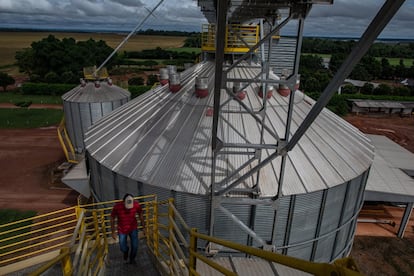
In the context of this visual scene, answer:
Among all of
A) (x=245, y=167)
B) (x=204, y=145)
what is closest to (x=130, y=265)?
(x=245, y=167)

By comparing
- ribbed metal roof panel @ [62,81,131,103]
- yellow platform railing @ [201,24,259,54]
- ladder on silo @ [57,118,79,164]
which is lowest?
ladder on silo @ [57,118,79,164]

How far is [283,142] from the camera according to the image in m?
8.59

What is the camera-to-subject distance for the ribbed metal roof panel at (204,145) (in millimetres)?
11062

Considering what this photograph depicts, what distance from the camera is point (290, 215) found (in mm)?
10891

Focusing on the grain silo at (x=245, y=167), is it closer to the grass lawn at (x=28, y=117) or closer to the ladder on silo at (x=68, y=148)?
the ladder on silo at (x=68, y=148)

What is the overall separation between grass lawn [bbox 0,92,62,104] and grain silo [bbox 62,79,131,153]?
2948 cm

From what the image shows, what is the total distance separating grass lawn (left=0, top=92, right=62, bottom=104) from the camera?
5467cm

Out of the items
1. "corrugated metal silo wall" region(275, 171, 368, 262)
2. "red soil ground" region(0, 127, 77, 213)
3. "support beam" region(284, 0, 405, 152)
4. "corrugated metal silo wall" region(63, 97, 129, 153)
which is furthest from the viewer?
"corrugated metal silo wall" region(63, 97, 129, 153)

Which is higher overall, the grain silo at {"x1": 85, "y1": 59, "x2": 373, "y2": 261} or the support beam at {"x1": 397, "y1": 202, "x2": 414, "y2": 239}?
the grain silo at {"x1": 85, "y1": 59, "x2": 373, "y2": 261}

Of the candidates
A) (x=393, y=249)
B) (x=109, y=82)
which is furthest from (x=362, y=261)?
(x=109, y=82)

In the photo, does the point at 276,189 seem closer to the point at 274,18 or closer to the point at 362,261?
the point at 274,18

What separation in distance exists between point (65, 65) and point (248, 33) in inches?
2696

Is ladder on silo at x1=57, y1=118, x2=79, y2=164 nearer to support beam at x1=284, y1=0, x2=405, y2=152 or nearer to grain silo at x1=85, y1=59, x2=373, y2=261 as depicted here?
grain silo at x1=85, y1=59, x2=373, y2=261

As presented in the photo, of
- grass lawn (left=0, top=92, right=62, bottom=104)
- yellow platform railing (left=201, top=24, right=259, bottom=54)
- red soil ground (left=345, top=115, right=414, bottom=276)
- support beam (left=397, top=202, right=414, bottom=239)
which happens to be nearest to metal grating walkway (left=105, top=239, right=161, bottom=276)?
yellow platform railing (left=201, top=24, right=259, bottom=54)
